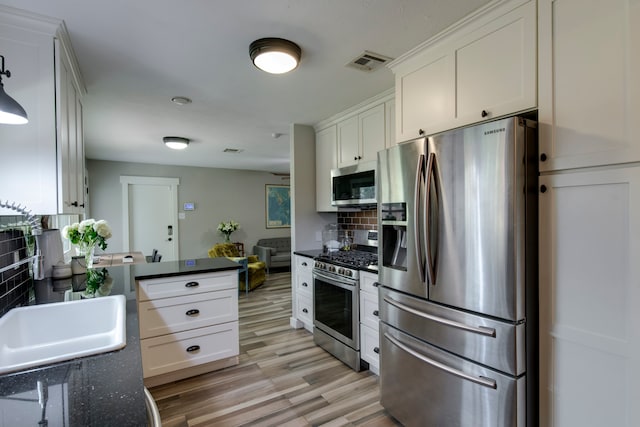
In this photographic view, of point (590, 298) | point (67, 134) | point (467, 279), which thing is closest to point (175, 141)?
point (67, 134)

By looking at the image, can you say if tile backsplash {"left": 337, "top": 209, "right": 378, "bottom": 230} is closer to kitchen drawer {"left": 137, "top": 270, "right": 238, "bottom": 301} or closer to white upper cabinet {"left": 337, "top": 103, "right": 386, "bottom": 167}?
white upper cabinet {"left": 337, "top": 103, "right": 386, "bottom": 167}

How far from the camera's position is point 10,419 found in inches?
Result: 28.2

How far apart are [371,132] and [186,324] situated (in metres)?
2.30

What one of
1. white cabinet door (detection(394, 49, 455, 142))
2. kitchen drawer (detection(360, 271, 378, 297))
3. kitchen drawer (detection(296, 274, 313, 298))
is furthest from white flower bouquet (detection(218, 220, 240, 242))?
white cabinet door (detection(394, 49, 455, 142))

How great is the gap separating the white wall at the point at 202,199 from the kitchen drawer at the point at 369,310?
16.8ft

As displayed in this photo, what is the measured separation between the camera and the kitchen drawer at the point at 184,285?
2.38 m

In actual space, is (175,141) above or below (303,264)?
above

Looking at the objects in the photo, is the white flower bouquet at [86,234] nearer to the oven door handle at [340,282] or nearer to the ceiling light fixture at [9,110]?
the ceiling light fixture at [9,110]

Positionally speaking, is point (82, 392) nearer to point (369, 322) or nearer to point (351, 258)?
point (369, 322)

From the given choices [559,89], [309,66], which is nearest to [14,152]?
[309,66]

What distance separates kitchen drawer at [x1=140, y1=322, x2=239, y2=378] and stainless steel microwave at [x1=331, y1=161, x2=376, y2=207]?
156cm

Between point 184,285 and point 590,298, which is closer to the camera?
point 590,298

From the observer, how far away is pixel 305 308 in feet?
11.4

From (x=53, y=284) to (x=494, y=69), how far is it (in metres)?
2.97
